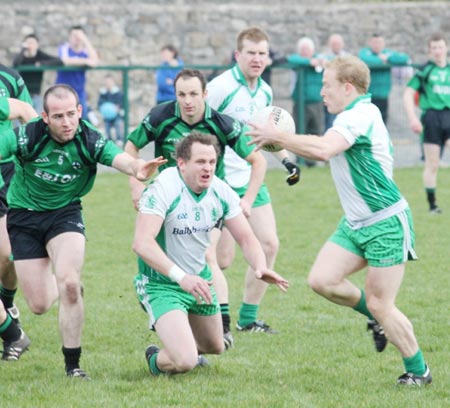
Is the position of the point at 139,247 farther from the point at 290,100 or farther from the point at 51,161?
the point at 290,100

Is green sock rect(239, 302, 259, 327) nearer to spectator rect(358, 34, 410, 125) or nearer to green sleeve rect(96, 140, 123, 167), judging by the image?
green sleeve rect(96, 140, 123, 167)

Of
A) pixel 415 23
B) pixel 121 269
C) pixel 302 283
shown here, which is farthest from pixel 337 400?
pixel 415 23

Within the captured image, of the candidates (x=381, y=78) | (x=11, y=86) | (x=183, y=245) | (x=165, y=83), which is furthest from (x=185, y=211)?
(x=381, y=78)

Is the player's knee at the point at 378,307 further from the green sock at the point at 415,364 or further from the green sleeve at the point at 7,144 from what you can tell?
the green sleeve at the point at 7,144

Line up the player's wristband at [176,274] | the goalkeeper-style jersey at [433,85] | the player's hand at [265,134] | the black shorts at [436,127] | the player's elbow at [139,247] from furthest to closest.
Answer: the goalkeeper-style jersey at [433,85]
the black shorts at [436,127]
the player's elbow at [139,247]
the player's wristband at [176,274]
the player's hand at [265,134]

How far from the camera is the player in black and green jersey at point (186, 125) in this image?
862 cm

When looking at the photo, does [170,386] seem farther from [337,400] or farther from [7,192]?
[7,192]

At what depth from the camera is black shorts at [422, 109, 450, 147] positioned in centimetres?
1620

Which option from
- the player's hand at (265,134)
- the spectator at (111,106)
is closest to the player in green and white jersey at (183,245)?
→ the player's hand at (265,134)

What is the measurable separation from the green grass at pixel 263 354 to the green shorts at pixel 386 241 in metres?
0.82

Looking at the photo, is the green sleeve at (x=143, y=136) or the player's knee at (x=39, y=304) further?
the green sleeve at (x=143, y=136)

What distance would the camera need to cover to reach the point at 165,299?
784 centimetres

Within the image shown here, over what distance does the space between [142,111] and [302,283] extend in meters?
11.0

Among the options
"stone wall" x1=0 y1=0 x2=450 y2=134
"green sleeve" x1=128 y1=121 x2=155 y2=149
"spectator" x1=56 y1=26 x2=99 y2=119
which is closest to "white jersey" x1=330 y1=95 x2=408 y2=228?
"green sleeve" x1=128 y1=121 x2=155 y2=149
